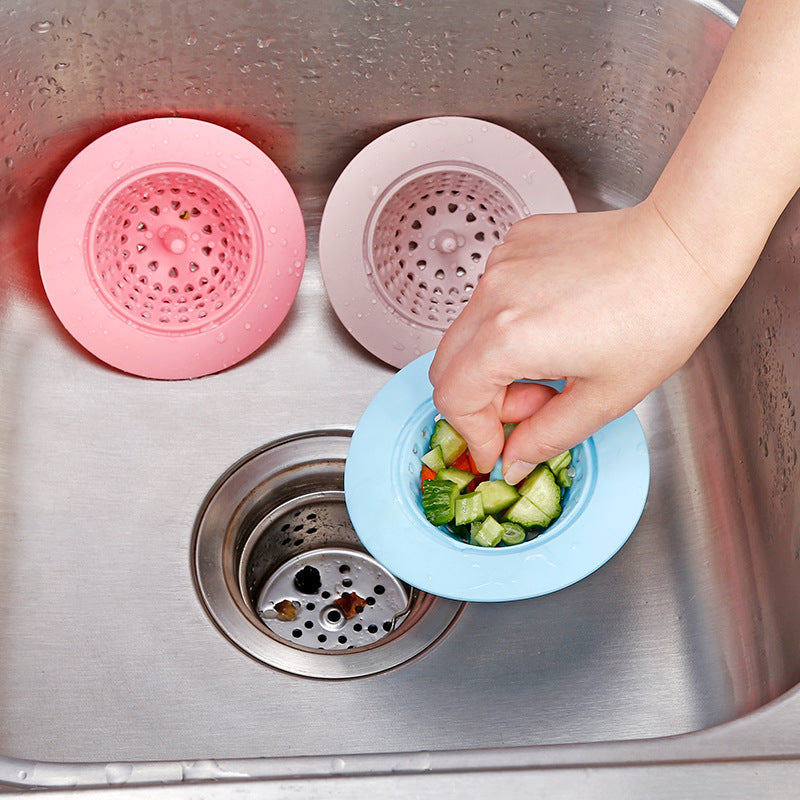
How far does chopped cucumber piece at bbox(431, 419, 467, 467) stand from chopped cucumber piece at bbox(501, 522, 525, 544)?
7cm

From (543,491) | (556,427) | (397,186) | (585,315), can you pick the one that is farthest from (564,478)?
(397,186)

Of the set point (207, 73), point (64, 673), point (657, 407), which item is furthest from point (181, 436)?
point (657, 407)

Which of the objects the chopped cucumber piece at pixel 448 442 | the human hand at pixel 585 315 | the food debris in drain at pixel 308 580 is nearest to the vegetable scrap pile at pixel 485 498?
the chopped cucumber piece at pixel 448 442

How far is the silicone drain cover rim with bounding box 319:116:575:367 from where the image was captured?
0.91 meters

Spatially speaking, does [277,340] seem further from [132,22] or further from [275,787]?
[275,787]

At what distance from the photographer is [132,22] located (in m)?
0.83

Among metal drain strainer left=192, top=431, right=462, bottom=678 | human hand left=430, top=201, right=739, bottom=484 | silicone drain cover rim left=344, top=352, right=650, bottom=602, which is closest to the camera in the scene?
human hand left=430, top=201, right=739, bottom=484

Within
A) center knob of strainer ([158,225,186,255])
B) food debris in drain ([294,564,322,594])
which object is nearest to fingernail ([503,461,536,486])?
food debris in drain ([294,564,322,594])

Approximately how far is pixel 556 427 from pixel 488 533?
0.45ft

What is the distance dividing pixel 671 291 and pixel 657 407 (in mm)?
419

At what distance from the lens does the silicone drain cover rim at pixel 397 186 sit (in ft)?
2.97

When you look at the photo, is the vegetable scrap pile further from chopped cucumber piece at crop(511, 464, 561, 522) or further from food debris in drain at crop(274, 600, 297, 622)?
food debris in drain at crop(274, 600, 297, 622)

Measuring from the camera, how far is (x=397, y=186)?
910 millimetres

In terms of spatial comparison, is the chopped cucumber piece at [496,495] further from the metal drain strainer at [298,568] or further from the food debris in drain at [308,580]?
the food debris in drain at [308,580]
